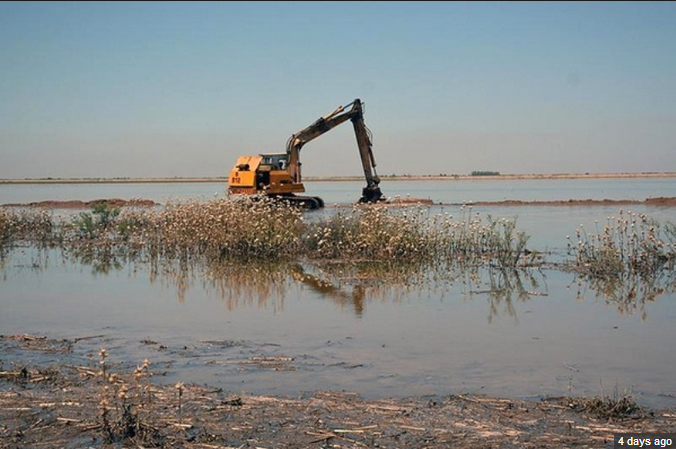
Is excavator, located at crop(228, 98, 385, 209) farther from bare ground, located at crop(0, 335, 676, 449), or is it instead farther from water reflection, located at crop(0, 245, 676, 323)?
bare ground, located at crop(0, 335, 676, 449)

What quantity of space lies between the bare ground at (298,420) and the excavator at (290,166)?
22122mm

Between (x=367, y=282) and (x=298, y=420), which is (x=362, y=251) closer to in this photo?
(x=367, y=282)

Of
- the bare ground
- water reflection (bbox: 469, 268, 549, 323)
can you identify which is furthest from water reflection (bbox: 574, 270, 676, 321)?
the bare ground

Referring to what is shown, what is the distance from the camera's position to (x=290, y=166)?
30422 mm

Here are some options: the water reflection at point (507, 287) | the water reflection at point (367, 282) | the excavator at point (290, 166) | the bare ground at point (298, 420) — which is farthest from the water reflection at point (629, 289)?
the excavator at point (290, 166)

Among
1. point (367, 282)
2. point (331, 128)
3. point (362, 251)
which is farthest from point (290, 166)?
point (367, 282)

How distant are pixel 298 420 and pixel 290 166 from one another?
80.7ft

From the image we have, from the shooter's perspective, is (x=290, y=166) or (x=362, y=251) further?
(x=290, y=166)

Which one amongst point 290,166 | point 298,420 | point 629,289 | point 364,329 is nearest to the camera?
point 298,420

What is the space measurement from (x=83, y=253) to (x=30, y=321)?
845 cm

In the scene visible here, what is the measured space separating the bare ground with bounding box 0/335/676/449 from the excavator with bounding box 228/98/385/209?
22.1 metres

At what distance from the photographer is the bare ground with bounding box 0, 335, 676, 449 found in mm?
5703

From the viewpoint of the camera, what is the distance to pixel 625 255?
16.5 m

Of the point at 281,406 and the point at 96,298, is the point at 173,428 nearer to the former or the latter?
the point at 281,406
